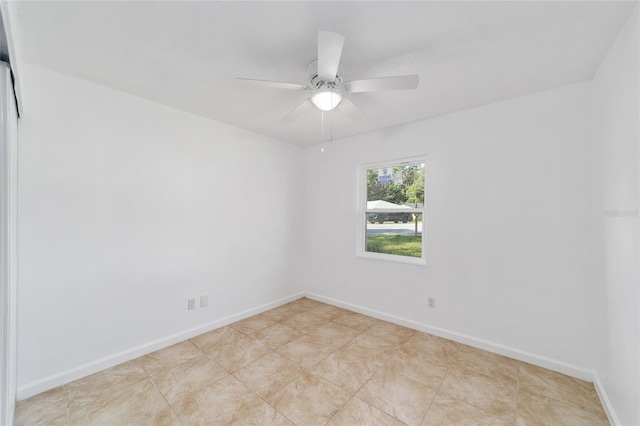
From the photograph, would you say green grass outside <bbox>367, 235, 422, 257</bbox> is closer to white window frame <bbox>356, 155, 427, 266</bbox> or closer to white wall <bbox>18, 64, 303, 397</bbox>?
white window frame <bbox>356, 155, 427, 266</bbox>

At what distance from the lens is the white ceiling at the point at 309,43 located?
54.9 inches

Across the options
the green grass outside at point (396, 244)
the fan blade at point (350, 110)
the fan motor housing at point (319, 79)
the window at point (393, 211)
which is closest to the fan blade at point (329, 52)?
the fan motor housing at point (319, 79)

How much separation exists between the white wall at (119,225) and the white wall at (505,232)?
186cm

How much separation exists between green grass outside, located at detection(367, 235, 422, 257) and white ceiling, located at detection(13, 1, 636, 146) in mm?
1626

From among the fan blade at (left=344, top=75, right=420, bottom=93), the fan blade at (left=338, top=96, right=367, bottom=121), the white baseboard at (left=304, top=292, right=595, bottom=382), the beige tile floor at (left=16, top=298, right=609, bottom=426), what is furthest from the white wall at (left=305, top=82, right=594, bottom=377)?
the fan blade at (left=344, top=75, right=420, bottom=93)

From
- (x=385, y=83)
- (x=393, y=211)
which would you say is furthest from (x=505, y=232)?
(x=385, y=83)

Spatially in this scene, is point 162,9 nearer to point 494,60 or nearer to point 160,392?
point 494,60

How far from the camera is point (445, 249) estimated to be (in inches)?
112

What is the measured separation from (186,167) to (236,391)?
2176 millimetres

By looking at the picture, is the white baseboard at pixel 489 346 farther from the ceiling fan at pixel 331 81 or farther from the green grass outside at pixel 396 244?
the ceiling fan at pixel 331 81

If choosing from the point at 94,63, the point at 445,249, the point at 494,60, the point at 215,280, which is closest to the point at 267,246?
the point at 215,280

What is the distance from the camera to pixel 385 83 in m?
1.67

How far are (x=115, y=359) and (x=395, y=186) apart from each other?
3417 mm

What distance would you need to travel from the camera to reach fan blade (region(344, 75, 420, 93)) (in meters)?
1.61
